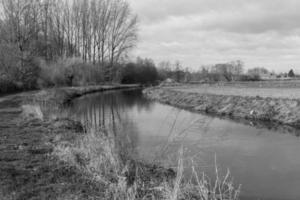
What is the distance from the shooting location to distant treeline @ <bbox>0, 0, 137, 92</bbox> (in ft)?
81.0

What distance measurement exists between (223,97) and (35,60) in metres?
18.3

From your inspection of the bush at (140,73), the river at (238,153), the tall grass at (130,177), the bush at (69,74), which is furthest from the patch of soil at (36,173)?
the bush at (140,73)

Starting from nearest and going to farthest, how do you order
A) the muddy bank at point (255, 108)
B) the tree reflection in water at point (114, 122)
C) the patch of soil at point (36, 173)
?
the patch of soil at point (36, 173)
the tree reflection in water at point (114, 122)
the muddy bank at point (255, 108)

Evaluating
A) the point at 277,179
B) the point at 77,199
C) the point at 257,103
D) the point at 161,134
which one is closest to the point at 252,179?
the point at 277,179

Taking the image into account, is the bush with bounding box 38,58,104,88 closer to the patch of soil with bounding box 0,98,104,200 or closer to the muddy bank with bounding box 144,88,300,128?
the muddy bank with bounding box 144,88,300,128

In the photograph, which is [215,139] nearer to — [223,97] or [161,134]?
[161,134]

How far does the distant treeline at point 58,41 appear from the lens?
24.7 m

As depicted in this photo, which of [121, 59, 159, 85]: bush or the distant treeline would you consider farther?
[121, 59, 159, 85]: bush

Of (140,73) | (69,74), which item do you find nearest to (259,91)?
(69,74)

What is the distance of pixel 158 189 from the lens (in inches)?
169

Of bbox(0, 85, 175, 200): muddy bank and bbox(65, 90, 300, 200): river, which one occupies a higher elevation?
bbox(0, 85, 175, 200): muddy bank

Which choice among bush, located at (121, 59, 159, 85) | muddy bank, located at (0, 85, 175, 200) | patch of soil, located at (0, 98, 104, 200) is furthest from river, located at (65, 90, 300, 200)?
bush, located at (121, 59, 159, 85)

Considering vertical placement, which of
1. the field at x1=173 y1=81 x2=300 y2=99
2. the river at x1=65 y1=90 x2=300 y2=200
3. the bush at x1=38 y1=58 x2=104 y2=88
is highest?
the bush at x1=38 y1=58 x2=104 y2=88

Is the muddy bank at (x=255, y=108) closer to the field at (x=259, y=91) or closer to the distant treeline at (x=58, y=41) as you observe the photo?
the field at (x=259, y=91)
